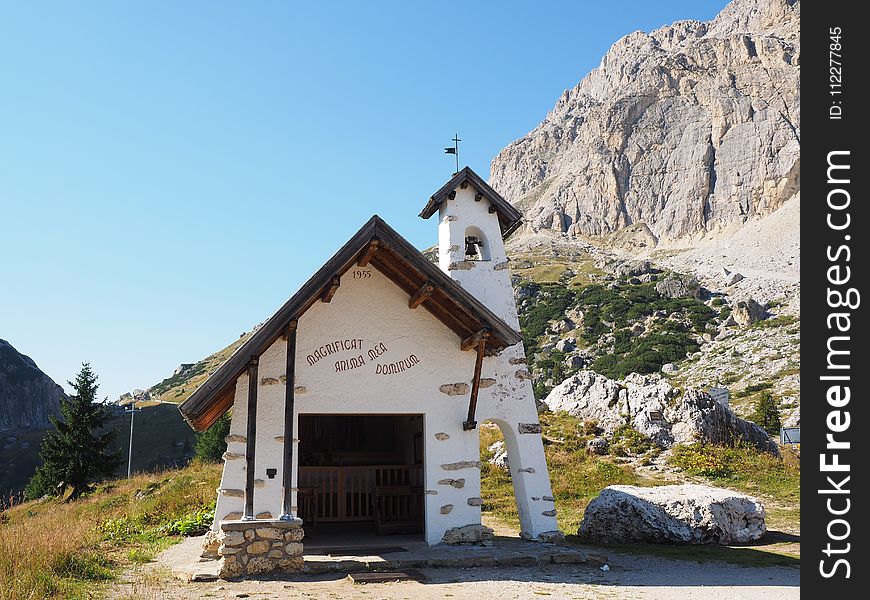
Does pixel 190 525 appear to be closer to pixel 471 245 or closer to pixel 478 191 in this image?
pixel 471 245

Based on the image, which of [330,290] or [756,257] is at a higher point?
[756,257]

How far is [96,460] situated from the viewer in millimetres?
35344

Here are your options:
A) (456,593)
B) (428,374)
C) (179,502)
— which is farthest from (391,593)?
(179,502)

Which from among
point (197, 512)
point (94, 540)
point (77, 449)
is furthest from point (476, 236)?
point (77, 449)

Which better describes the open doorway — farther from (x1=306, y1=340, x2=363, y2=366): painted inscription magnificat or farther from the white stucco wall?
(x1=306, y1=340, x2=363, y2=366): painted inscription magnificat

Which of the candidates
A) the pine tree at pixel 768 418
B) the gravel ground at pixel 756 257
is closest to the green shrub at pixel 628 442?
the pine tree at pixel 768 418

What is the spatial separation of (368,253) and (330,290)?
3.07ft

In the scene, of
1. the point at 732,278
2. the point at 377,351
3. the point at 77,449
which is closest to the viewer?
the point at 377,351

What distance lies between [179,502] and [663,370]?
56.2 metres

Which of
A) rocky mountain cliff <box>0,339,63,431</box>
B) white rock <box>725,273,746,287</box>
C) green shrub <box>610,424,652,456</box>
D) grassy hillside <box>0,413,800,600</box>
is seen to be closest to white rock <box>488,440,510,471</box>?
grassy hillside <box>0,413,800,600</box>

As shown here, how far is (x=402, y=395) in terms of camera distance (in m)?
13.0

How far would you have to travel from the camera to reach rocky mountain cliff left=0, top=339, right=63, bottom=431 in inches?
3671

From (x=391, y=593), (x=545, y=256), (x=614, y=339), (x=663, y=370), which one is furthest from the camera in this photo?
(x=545, y=256)

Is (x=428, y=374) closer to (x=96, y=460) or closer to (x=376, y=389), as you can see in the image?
(x=376, y=389)
